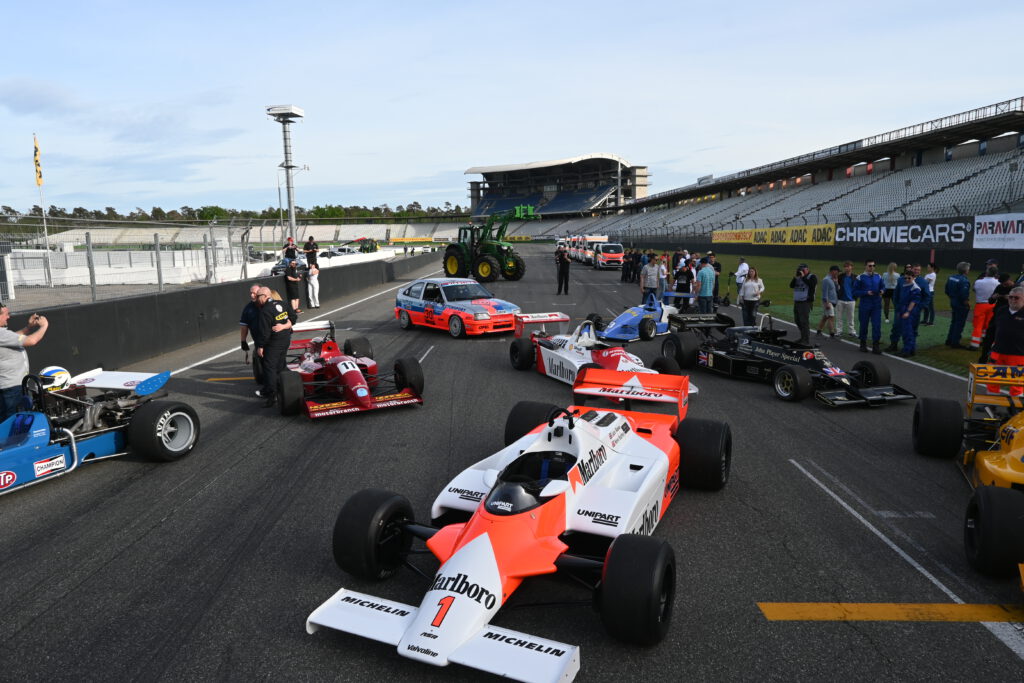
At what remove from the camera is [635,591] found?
3715 mm

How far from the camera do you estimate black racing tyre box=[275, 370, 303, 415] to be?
8.58 metres

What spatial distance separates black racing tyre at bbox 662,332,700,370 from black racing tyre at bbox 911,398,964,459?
4.71m

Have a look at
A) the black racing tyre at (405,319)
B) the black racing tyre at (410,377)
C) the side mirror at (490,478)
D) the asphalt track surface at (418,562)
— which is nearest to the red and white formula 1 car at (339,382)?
the black racing tyre at (410,377)

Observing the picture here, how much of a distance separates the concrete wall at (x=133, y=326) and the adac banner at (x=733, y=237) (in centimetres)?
4135

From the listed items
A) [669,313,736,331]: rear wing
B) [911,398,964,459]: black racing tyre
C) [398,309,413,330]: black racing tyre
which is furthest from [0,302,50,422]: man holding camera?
[669,313,736,331]: rear wing

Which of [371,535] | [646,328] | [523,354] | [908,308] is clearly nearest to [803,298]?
[908,308]

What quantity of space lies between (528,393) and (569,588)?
18.3 feet

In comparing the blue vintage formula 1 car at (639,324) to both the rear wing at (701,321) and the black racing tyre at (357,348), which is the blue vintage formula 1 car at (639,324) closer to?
the rear wing at (701,321)

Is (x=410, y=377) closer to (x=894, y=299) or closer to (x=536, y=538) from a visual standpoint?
(x=536, y=538)

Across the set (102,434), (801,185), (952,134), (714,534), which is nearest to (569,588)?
(714,534)

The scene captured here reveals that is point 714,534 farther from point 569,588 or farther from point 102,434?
point 102,434

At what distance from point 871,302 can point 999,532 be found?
9759 millimetres

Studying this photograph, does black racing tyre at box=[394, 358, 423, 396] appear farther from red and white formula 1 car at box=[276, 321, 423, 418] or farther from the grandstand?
the grandstand

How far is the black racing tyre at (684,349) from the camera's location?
1166 cm
